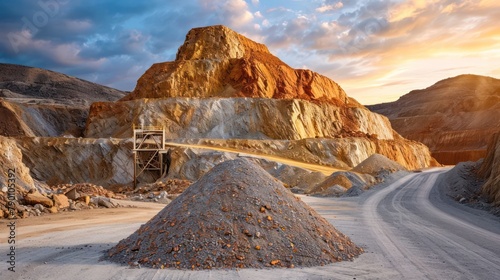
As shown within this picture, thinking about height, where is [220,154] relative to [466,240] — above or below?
above

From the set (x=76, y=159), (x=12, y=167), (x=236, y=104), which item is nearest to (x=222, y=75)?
(x=236, y=104)

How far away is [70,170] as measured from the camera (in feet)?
153

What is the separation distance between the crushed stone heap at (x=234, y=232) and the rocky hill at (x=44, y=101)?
2336 inches

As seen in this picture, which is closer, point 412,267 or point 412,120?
point 412,267

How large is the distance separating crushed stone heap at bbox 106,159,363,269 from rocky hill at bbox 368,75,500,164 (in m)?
95.5

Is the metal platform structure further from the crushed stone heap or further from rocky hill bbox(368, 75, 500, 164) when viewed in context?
rocky hill bbox(368, 75, 500, 164)

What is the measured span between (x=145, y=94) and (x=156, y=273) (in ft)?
207

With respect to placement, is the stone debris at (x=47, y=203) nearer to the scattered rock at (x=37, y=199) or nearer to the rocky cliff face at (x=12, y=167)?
the scattered rock at (x=37, y=199)

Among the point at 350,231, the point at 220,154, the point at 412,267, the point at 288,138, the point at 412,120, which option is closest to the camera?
the point at 412,267

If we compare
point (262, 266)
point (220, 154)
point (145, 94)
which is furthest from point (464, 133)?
point (262, 266)

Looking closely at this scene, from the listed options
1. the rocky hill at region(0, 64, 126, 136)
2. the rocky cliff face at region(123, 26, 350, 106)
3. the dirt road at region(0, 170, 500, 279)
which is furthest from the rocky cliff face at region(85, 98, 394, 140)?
the dirt road at region(0, 170, 500, 279)

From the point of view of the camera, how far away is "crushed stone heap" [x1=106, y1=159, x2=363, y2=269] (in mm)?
9461

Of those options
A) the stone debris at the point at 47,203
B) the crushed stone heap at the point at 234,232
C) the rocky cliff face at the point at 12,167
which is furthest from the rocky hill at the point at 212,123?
the crushed stone heap at the point at 234,232

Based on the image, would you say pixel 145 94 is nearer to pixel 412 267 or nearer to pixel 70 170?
pixel 70 170
